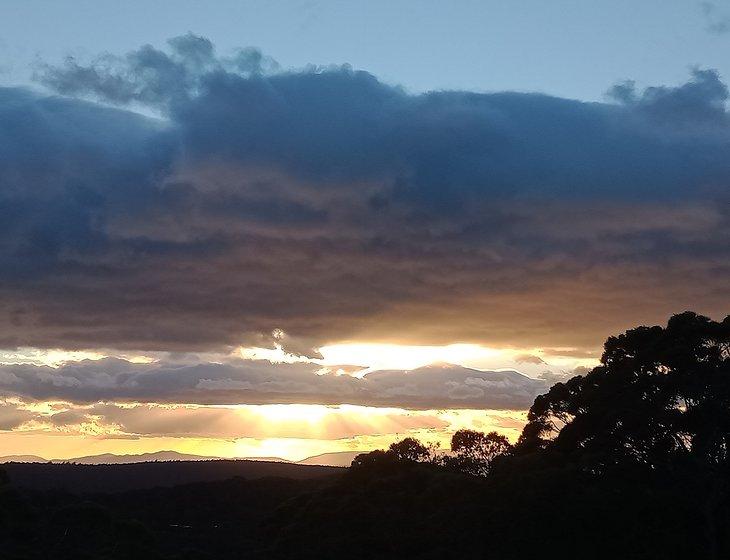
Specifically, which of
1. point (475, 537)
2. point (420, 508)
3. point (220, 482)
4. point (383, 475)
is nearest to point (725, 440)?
point (475, 537)

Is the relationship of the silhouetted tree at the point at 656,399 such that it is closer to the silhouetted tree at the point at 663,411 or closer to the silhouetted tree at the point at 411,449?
the silhouetted tree at the point at 663,411

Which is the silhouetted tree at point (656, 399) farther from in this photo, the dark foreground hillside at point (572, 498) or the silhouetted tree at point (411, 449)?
the silhouetted tree at point (411, 449)

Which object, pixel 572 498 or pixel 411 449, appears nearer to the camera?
pixel 572 498

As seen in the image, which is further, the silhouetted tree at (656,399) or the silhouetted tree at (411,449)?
the silhouetted tree at (411,449)

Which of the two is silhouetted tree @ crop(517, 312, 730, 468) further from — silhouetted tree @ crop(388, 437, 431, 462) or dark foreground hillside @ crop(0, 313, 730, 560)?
silhouetted tree @ crop(388, 437, 431, 462)

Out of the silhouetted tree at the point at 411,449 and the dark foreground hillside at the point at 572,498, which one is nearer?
the dark foreground hillside at the point at 572,498

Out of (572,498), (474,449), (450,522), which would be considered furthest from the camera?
(474,449)

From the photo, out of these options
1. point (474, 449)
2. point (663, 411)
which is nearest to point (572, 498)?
point (663, 411)

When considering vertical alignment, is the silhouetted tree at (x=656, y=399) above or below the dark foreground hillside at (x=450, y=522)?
above

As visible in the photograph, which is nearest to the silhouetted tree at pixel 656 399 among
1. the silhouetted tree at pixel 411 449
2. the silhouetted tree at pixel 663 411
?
the silhouetted tree at pixel 663 411

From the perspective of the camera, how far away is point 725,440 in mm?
55531

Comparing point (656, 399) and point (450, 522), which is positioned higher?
point (656, 399)

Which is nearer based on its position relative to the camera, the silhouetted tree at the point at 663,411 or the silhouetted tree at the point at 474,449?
the silhouetted tree at the point at 663,411

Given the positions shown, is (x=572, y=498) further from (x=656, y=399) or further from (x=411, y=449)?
(x=411, y=449)
